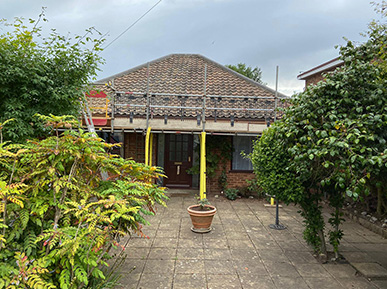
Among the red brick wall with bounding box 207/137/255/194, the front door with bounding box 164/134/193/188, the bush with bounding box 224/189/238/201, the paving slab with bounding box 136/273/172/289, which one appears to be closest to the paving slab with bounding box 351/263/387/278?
the paving slab with bounding box 136/273/172/289

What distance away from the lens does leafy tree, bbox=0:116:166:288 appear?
2.32m

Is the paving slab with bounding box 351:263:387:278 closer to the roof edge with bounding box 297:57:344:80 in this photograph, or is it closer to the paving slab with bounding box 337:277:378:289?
the paving slab with bounding box 337:277:378:289

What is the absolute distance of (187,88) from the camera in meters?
10.5

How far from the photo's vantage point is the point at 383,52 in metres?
3.44

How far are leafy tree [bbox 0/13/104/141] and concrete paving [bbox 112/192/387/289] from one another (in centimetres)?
285

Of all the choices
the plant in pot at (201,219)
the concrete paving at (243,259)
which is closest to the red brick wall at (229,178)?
the concrete paving at (243,259)

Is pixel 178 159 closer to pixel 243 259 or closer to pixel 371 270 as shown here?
pixel 243 259

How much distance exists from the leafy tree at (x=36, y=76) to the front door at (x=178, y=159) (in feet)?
19.1

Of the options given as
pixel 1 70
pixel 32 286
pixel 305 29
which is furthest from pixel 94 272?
pixel 305 29

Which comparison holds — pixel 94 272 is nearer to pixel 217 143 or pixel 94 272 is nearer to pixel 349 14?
pixel 349 14

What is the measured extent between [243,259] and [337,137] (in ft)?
8.41

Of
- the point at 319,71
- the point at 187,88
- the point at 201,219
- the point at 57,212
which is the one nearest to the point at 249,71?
the point at 319,71

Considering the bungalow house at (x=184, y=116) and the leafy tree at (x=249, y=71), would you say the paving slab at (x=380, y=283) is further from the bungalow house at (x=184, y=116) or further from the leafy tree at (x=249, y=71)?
the leafy tree at (x=249, y=71)

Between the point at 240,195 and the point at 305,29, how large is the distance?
5.87 meters
